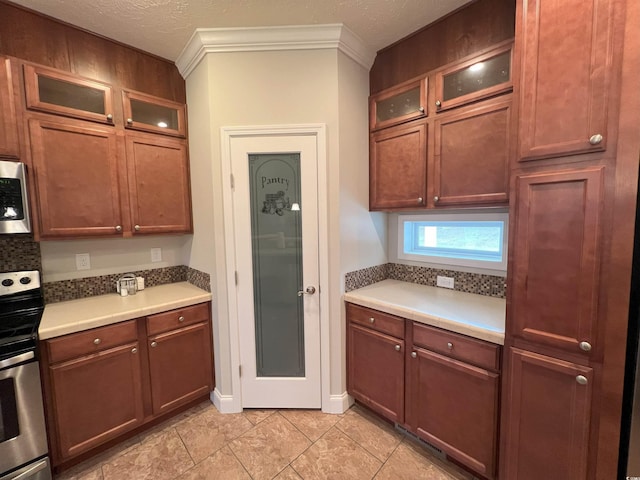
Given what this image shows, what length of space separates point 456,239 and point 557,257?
1.03 m

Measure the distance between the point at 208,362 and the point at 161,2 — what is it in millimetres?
2444

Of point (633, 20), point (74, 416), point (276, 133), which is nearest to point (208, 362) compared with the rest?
point (74, 416)

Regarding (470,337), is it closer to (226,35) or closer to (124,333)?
(124,333)

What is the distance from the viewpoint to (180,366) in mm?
2053

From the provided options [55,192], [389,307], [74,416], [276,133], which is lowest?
[74,416]

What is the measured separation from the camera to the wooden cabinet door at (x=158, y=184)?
6.76 feet

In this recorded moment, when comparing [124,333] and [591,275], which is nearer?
[591,275]

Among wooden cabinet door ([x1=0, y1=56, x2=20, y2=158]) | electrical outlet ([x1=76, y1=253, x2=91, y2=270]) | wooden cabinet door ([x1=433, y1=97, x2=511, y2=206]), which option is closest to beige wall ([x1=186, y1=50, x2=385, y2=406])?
wooden cabinet door ([x1=433, y1=97, x2=511, y2=206])

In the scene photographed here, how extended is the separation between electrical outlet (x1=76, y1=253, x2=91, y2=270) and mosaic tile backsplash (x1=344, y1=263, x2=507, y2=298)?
200 cm

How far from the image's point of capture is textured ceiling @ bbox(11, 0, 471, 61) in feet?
5.39

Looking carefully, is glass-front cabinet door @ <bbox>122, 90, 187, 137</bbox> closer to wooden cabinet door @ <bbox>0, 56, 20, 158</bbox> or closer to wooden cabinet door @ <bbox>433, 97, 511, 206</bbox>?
wooden cabinet door @ <bbox>0, 56, 20, 158</bbox>

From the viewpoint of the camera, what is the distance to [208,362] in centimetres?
219

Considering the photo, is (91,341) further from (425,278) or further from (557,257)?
(557,257)

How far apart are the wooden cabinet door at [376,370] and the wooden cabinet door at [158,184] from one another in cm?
167
